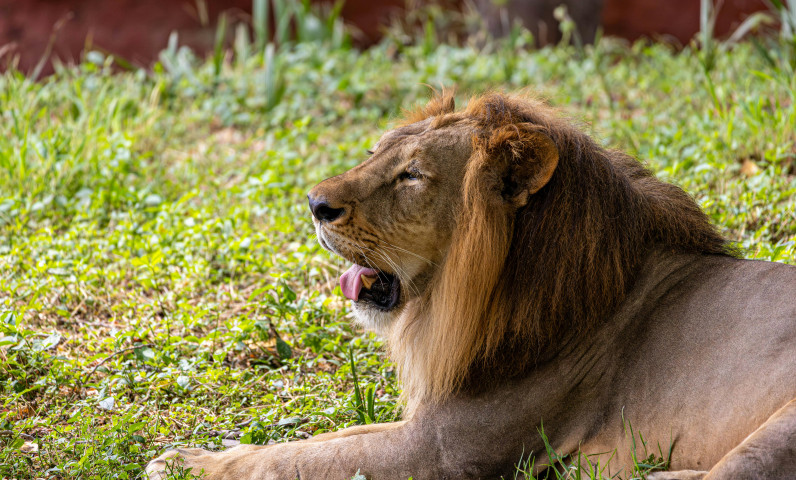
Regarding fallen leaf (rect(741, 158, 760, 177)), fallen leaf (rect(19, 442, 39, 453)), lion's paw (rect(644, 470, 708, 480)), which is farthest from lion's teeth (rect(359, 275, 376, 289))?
fallen leaf (rect(741, 158, 760, 177))

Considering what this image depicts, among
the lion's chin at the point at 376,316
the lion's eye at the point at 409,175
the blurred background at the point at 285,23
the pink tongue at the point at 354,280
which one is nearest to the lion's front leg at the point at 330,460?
the lion's chin at the point at 376,316

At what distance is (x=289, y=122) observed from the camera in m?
Answer: 6.29

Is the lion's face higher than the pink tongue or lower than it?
higher

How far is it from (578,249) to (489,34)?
5737mm

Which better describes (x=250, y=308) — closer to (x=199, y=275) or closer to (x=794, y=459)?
(x=199, y=275)

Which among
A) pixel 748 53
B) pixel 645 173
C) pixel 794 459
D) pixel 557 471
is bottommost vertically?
pixel 557 471

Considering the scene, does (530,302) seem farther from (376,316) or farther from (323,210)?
(323,210)

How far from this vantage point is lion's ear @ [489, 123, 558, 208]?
8.01 ft

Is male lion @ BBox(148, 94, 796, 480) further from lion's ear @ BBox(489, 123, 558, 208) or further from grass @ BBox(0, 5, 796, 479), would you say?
grass @ BBox(0, 5, 796, 479)

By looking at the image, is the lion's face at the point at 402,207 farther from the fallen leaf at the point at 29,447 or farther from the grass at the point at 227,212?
the fallen leaf at the point at 29,447

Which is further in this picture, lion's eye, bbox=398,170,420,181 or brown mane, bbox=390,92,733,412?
lion's eye, bbox=398,170,420,181

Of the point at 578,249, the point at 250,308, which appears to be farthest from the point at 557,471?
the point at 250,308

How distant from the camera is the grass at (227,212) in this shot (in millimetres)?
3037

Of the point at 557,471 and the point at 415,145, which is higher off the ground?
the point at 415,145
